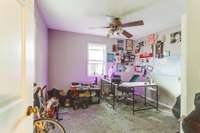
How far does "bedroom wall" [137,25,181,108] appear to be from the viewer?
474cm

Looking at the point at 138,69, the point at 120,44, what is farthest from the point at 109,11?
the point at 138,69

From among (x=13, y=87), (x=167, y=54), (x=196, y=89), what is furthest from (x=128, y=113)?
(x=13, y=87)

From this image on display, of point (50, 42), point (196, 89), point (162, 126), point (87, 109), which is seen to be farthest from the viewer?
point (50, 42)

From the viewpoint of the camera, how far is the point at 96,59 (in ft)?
21.6

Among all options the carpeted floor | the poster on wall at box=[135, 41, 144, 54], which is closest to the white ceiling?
the poster on wall at box=[135, 41, 144, 54]

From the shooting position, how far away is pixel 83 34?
20.4 ft

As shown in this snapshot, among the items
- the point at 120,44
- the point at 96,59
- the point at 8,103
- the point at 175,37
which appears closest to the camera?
the point at 8,103

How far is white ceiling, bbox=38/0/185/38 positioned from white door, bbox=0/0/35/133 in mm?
2434

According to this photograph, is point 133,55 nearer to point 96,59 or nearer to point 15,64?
point 96,59

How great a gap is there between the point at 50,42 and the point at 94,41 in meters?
1.54

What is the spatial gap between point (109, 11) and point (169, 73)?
2545 mm

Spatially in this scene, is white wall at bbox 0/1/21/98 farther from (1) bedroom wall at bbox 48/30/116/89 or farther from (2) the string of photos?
(2) the string of photos

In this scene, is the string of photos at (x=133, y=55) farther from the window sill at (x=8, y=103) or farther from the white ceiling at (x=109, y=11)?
the window sill at (x=8, y=103)

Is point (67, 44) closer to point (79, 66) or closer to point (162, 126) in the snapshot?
point (79, 66)
